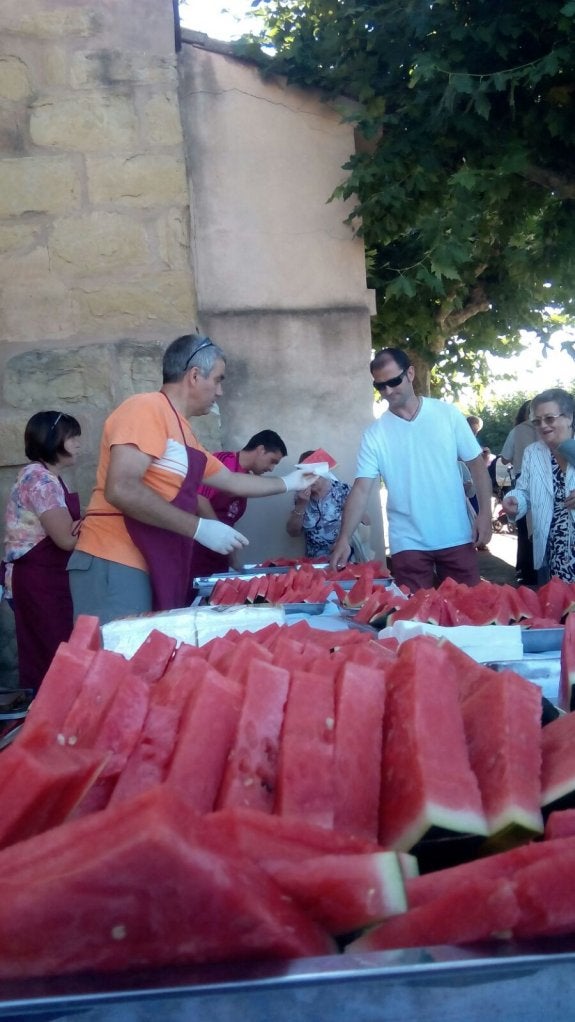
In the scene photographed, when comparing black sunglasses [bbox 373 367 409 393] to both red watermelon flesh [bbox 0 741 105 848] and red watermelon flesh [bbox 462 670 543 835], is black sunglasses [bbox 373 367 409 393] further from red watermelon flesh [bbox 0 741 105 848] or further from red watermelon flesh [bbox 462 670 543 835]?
red watermelon flesh [bbox 0 741 105 848]

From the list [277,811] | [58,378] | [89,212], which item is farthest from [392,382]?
[277,811]

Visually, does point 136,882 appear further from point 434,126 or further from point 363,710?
point 434,126

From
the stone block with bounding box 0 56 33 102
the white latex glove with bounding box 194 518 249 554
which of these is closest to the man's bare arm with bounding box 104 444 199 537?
the white latex glove with bounding box 194 518 249 554

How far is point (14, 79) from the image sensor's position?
566cm

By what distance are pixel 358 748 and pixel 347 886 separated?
33 centimetres

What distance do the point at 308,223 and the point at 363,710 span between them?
221 inches

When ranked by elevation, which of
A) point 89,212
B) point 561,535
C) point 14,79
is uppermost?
point 14,79

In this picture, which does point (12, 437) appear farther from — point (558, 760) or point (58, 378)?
point (558, 760)

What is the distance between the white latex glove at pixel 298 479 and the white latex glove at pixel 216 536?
0.69 m

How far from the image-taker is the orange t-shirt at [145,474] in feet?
12.3

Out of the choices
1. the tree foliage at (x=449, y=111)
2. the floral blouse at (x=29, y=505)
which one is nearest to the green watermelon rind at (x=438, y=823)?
the floral blouse at (x=29, y=505)

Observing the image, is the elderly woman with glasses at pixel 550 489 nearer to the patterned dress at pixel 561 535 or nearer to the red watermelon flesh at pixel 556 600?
the patterned dress at pixel 561 535

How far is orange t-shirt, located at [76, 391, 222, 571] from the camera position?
12.3 feet

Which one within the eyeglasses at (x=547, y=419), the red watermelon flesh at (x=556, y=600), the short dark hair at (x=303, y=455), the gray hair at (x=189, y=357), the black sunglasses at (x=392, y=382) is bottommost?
the red watermelon flesh at (x=556, y=600)
